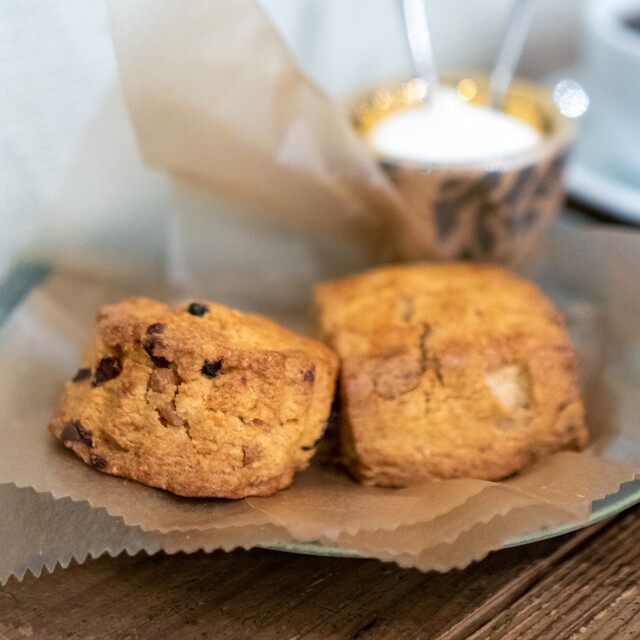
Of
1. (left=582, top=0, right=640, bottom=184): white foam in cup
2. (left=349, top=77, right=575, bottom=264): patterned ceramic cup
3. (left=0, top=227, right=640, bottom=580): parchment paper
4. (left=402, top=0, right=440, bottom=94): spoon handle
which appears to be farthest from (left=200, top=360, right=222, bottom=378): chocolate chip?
(left=582, top=0, right=640, bottom=184): white foam in cup

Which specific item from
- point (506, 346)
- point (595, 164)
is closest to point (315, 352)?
point (506, 346)

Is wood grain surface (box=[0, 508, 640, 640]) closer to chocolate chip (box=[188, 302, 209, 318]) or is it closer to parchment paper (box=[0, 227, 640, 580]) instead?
parchment paper (box=[0, 227, 640, 580])

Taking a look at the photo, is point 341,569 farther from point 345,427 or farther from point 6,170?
point 6,170

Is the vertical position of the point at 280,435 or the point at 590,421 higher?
the point at 280,435

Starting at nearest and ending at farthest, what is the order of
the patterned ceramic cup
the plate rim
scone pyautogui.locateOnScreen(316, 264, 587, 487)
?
the plate rim, scone pyautogui.locateOnScreen(316, 264, 587, 487), the patterned ceramic cup

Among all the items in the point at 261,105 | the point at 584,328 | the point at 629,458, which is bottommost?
the point at 629,458

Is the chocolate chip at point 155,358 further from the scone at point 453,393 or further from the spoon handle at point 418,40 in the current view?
the spoon handle at point 418,40

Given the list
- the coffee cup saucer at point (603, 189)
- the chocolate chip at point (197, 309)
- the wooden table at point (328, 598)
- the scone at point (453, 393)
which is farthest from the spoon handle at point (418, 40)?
the wooden table at point (328, 598)
